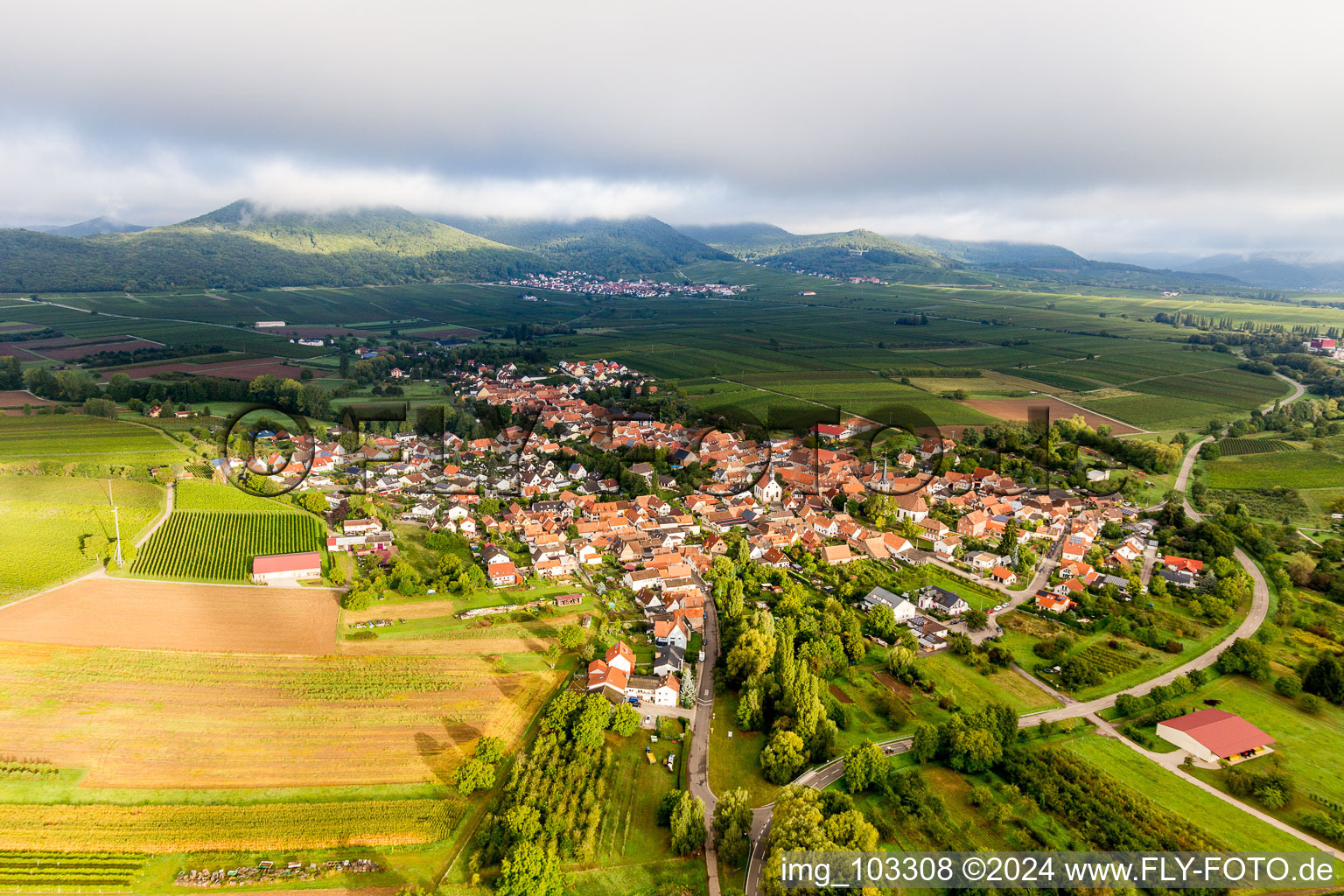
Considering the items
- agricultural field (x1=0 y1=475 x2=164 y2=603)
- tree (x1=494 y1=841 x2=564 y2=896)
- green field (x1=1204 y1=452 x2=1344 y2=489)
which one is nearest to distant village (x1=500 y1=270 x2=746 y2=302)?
green field (x1=1204 y1=452 x2=1344 y2=489)

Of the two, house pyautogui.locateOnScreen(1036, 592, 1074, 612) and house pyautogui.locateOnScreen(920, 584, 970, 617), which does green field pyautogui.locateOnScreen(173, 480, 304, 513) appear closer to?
house pyautogui.locateOnScreen(920, 584, 970, 617)

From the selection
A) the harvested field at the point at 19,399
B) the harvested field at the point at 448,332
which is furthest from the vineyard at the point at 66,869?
the harvested field at the point at 448,332

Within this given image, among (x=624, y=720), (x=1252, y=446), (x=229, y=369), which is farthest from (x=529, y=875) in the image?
(x=229, y=369)

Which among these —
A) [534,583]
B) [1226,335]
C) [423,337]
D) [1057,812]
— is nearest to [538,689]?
[534,583]

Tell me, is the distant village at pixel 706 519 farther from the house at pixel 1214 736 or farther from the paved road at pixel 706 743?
the house at pixel 1214 736

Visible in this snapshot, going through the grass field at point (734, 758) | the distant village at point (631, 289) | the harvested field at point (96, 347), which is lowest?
the grass field at point (734, 758)

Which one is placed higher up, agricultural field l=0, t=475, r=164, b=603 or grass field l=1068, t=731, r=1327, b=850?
agricultural field l=0, t=475, r=164, b=603

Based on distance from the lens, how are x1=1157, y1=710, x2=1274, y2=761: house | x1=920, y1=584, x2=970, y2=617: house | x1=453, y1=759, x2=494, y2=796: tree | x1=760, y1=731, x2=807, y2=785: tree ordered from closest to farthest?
1. x1=453, y1=759, x2=494, y2=796: tree
2. x1=760, y1=731, x2=807, y2=785: tree
3. x1=1157, y1=710, x2=1274, y2=761: house
4. x1=920, y1=584, x2=970, y2=617: house
